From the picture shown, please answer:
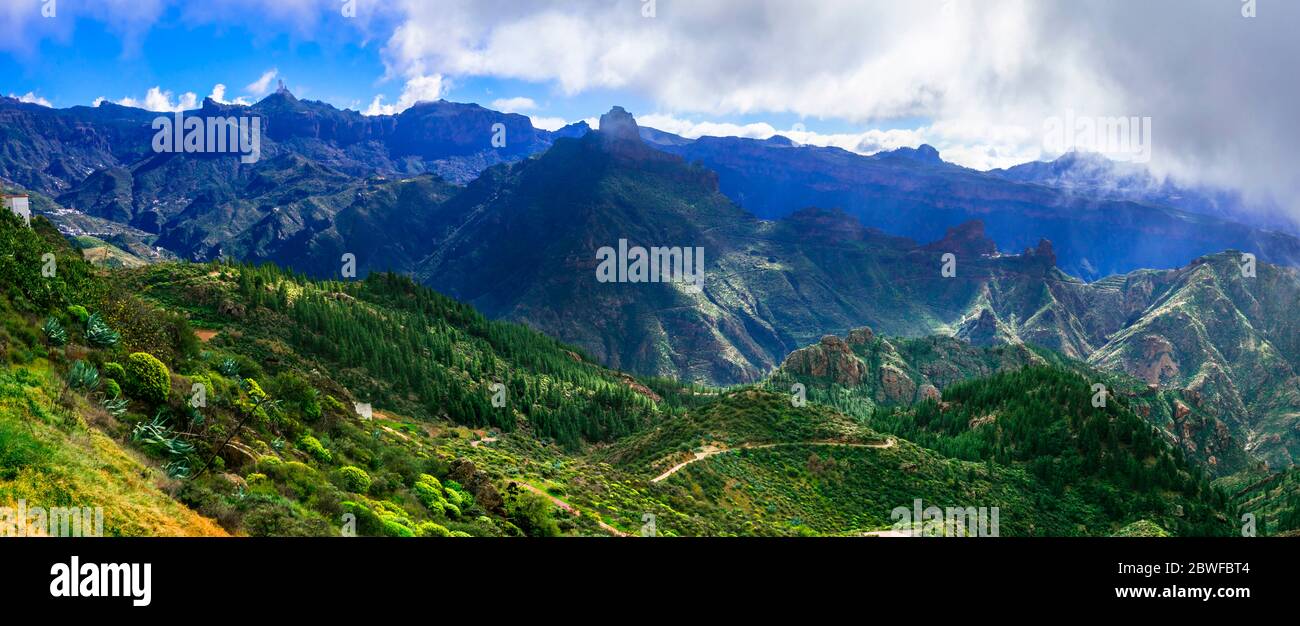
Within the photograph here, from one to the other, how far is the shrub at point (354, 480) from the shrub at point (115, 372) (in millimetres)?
10319

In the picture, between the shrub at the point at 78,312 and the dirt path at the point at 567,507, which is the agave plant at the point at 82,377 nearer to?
the shrub at the point at 78,312

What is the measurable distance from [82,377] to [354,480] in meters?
12.1

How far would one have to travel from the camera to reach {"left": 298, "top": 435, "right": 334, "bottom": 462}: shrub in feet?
124

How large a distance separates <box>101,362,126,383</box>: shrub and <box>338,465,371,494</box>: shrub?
10.3m

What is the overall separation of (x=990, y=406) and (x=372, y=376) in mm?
93260

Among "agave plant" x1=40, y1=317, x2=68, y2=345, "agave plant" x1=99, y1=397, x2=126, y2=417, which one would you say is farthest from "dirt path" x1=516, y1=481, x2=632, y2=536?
"agave plant" x1=40, y1=317, x2=68, y2=345

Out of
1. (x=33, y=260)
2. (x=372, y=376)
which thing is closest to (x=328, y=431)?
(x=33, y=260)

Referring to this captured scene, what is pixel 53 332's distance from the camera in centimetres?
3331

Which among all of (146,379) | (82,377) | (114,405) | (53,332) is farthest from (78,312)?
(114,405)

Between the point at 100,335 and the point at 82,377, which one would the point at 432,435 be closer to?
the point at 100,335

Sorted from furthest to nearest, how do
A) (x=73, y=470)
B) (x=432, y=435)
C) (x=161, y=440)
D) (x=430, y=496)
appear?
(x=432, y=435) < (x=430, y=496) < (x=161, y=440) < (x=73, y=470)

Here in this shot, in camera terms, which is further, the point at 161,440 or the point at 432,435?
the point at 432,435

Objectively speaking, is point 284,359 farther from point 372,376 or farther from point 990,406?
point 990,406
